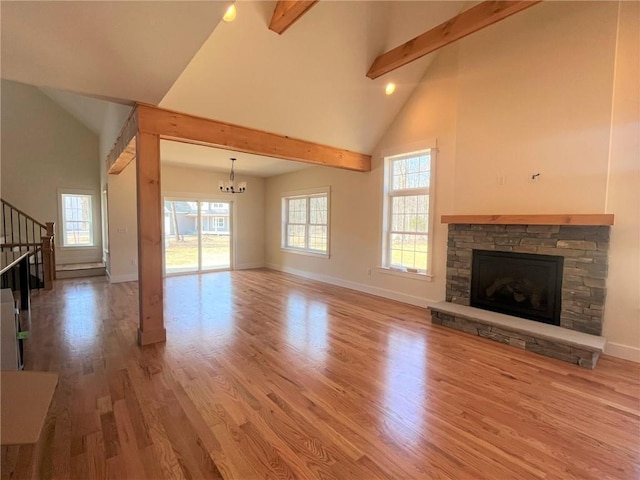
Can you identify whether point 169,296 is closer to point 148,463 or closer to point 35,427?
point 148,463

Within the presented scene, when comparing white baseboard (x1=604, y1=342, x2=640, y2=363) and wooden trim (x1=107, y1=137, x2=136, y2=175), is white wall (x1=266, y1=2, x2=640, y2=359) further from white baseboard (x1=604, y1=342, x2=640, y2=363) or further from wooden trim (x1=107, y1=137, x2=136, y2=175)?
wooden trim (x1=107, y1=137, x2=136, y2=175)

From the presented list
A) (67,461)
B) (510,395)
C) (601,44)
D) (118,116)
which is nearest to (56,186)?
(118,116)

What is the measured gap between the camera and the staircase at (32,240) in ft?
19.6

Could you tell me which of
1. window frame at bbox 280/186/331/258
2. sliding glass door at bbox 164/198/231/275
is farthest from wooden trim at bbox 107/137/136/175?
window frame at bbox 280/186/331/258

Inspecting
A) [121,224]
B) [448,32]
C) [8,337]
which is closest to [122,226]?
[121,224]

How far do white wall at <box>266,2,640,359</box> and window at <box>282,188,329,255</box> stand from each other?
2.17m

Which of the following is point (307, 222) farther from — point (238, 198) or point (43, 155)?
point (43, 155)

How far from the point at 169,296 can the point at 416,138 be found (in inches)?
197

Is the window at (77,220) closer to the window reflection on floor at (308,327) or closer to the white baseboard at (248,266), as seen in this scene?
the white baseboard at (248,266)

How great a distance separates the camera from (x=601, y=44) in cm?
317

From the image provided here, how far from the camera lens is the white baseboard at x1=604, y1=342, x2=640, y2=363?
309 centimetres

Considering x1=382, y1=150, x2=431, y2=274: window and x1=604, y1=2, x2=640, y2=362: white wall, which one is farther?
x1=382, y1=150, x2=431, y2=274: window

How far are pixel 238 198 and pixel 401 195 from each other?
4812mm

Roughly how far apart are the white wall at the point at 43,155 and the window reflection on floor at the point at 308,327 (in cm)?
648
